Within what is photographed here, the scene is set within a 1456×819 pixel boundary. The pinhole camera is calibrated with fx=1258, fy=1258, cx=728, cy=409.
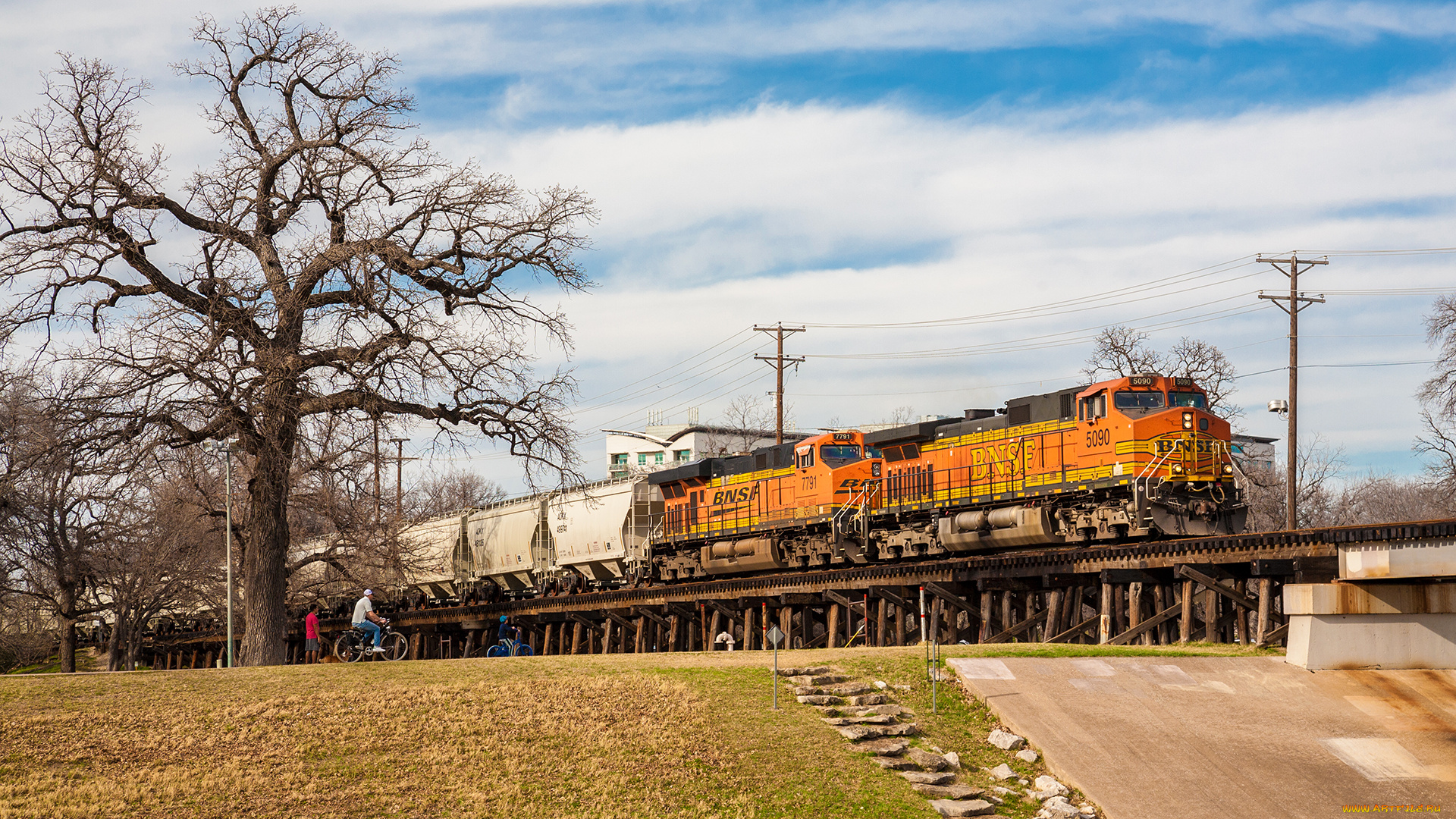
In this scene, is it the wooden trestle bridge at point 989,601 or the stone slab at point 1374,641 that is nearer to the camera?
the stone slab at point 1374,641

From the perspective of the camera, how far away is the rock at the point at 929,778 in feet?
49.2

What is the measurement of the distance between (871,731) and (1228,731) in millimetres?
4617

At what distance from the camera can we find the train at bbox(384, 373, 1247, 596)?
1030 inches

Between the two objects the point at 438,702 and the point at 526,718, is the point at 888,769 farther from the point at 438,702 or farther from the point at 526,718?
the point at 438,702

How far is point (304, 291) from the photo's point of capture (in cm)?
2441

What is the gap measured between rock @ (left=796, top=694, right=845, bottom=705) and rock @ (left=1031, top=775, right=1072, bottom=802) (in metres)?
3.45

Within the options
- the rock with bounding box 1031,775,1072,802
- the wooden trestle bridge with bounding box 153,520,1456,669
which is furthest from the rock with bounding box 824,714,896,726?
the wooden trestle bridge with bounding box 153,520,1456,669

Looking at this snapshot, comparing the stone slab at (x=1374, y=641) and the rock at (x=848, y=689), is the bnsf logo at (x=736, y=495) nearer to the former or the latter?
the rock at (x=848, y=689)

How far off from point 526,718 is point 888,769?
484cm

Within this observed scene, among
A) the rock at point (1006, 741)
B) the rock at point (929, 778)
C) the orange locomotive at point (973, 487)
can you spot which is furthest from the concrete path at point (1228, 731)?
the orange locomotive at point (973, 487)

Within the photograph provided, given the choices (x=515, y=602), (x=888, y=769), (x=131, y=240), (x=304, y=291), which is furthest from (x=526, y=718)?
(x=515, y=602)

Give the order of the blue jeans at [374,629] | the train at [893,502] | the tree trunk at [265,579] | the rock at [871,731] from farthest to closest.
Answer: the train at [893,502], the tree trunk at [265,579], the blue jeans at [374,629], the rock at [871,731]

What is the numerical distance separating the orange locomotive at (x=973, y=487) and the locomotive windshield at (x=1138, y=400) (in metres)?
0.03

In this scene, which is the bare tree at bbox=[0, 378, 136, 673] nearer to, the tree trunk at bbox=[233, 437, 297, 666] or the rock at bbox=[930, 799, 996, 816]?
the tree trunk at bbox=[233, 437, 297, 666]
